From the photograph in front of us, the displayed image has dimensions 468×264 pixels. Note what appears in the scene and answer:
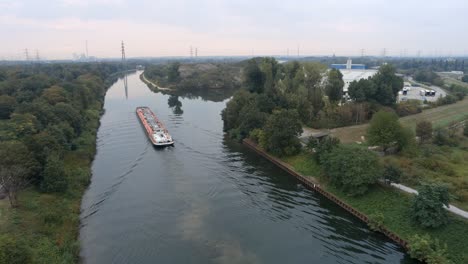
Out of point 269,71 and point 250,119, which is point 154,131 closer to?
point 250,119

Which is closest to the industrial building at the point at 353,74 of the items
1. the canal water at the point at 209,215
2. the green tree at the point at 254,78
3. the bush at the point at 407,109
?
the bush at the point at 407,109

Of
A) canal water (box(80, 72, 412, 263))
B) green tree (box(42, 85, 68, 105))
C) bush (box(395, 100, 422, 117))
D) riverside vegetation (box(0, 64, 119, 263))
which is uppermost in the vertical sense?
green tree (box(42, 85, 68, 105))

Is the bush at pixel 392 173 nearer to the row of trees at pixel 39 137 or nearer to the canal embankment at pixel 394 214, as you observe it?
the canal embankment at pixel 394 214

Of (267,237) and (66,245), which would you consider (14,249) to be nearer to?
(66,245)

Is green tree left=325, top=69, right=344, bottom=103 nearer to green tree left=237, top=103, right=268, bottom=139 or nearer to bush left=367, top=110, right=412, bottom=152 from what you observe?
green tree left=237, top=103, right=268, bottom=139

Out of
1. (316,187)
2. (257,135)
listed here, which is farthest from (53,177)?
(257,135)

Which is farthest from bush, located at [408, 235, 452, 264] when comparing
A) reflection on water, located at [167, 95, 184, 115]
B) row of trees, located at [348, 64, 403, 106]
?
reflection on water, located at [167, 95, 184, 115]

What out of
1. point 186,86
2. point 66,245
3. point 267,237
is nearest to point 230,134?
point 267,237
